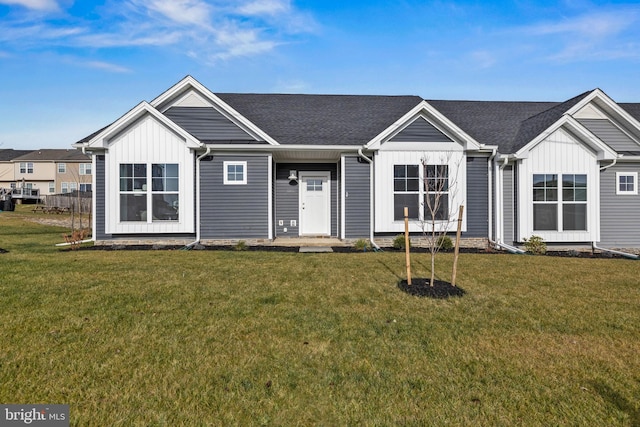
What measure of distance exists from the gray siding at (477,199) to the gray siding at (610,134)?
400 centimetres

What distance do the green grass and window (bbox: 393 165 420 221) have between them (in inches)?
186

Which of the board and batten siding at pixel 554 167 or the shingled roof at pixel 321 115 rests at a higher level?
the shingled roof at pixel 321 115

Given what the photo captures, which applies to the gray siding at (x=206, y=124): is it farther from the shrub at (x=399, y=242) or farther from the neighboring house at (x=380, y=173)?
the shrub at (x=399, y=242)

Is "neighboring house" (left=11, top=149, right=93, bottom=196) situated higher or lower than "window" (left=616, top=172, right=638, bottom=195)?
higher

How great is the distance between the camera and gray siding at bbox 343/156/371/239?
37.2 ft

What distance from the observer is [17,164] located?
43.1 metres

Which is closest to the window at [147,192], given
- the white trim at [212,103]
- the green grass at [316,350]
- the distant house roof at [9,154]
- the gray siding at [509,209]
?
the white trim at [212,103]

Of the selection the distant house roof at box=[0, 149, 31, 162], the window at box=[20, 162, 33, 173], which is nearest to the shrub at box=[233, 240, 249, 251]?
the window at box=[20, 162, 33, 173]

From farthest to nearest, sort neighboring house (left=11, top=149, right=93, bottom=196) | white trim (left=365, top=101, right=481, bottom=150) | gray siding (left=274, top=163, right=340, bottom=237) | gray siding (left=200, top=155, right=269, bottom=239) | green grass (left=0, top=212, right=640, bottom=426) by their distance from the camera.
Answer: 1. neighboring house (left=11, top=149, right=93, bottom=196)
2. gray siding (left=274, top=163, right=340, bottom=237)
3. gray siding (left=200, top=155, right=269, bottom=239)
4. white trim (left=365, top=101, right=481, bottom=150)
5. green grass (left=0, top=212, right=640, bottom=426)

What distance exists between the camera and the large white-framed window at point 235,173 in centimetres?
1109

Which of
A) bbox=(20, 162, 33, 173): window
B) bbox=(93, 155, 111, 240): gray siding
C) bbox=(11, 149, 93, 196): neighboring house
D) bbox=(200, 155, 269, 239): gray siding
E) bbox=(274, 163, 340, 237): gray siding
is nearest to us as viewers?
bbox=(93, 155, 111, 240): gray siding

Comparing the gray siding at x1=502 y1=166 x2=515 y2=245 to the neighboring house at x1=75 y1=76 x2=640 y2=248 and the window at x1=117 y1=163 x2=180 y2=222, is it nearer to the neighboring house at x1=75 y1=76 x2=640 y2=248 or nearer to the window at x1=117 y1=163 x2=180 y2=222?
the neighboring house at x1=75 y1=76 x2=640 y2=248

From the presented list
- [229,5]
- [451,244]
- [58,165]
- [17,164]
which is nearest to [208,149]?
[229,5]

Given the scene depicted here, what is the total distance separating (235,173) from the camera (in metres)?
11.1
